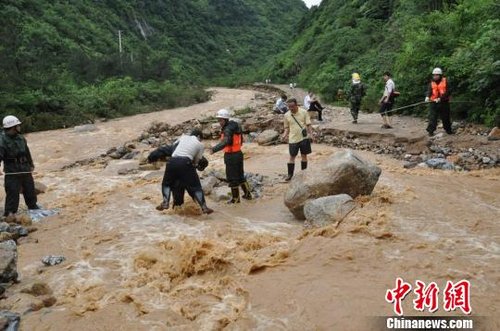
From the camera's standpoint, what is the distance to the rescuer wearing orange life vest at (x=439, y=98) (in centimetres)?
1143

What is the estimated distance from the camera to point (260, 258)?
247 inches

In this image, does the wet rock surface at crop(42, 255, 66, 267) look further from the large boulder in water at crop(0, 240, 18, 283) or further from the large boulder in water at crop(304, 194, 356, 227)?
the large boulder in water at crop(304, 194, 356, 227)

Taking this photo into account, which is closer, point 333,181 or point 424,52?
point 333,181


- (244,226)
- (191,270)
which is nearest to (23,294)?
(191,270)

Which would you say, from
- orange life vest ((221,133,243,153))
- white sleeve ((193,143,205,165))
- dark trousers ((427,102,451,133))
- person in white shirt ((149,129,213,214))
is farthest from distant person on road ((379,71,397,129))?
white sleeve ((193,143,205,165))

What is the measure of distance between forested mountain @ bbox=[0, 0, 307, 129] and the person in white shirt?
1438 centimetres

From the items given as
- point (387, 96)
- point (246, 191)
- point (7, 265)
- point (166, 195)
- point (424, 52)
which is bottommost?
point (7, 265)

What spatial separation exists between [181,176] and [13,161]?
3009mm

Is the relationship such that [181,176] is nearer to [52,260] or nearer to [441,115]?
[52,260]

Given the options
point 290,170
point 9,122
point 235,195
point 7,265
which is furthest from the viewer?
point 290,170

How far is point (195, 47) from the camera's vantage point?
66812 mm

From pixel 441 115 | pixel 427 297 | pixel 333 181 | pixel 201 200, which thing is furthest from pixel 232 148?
pixel 441 115

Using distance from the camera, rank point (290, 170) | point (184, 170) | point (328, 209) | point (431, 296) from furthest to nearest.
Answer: point (290, 170) → point (184, 170) → point (328, 209) → point (431, 296)

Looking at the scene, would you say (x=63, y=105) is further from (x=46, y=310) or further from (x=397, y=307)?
(x=397, y=307)
